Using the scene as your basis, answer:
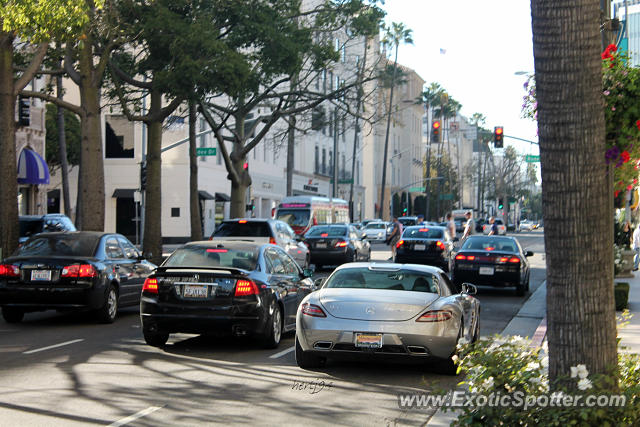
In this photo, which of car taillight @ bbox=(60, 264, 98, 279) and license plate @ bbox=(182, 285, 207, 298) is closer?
license plate @ bbox=(182, 285, 207, 298)

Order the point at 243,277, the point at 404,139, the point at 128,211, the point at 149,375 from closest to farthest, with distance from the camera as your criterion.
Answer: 1. the point at 149,375
2. the point at 243,277
3. the point at 128,211
4. the point at 404,139

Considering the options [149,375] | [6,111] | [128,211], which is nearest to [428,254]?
[6,111]

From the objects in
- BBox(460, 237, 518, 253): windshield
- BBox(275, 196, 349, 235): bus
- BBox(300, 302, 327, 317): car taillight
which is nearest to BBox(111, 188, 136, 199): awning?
BBox(275, 196, 349, 235): bus

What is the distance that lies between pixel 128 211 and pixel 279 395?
160 ft

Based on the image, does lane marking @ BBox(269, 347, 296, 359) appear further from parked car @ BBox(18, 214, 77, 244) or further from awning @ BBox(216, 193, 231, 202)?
awning @ BBox(216, 193, 231, 202)

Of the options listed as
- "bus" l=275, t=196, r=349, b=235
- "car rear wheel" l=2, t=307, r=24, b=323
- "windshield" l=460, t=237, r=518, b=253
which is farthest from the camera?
"bus" l=275, t=196, r=349, b=235

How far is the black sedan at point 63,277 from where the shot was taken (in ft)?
47.9

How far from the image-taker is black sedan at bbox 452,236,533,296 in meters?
Answer: 22.4

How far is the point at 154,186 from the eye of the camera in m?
28.3

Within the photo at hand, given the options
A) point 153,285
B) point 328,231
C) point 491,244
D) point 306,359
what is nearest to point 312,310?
point 306,359

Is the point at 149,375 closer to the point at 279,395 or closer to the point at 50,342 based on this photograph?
the point at 279,395

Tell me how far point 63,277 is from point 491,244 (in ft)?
41.0

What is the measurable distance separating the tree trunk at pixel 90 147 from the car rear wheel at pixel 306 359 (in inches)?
551

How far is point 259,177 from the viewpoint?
66375 millimetres
